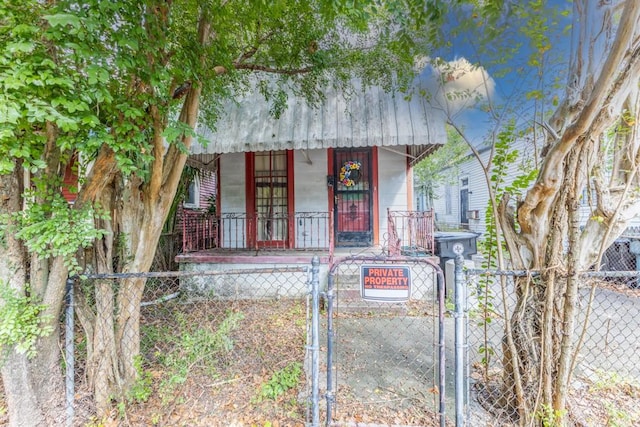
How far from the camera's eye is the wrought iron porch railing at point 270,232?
676cm

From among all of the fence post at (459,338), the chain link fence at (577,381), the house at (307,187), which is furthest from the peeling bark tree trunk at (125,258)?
the house at (307,187)

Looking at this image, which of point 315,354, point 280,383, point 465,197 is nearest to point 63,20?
point 315,354

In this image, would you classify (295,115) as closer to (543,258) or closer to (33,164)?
(33,164)

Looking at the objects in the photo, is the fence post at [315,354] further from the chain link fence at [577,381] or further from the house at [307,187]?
the house at [307,187]

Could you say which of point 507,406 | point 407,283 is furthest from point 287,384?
point 507,406

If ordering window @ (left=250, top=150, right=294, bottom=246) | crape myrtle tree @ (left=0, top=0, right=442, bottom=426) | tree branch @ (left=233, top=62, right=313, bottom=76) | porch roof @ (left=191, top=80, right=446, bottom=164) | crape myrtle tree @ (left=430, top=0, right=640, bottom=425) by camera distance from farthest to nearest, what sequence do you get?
window @ (left=250, top=150, right=294, bottom=246) < porch roof @ (left=191, top=80, right=446, bottom=164) < tree branch @ (left=233, top=62, right=313, bottom=76) < crape myrtle tree @ (left=430, top=0, right=640, bottom=425) < crape myrtle tree @ (left=0, top=0, right=442, bottom=426)

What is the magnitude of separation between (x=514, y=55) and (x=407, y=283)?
2.17m

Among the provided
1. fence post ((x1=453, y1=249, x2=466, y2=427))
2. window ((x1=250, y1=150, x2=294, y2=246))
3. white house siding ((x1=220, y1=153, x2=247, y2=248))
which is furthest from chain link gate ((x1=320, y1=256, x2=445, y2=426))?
white house siding ((x1=220, y1=153, x2=247, y2=248))

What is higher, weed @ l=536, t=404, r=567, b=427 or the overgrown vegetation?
the overgrown vegetation

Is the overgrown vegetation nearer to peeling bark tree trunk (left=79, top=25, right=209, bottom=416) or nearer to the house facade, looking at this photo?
peeling bark tree trunk (left=79, top=25, right=209, bottom=416)

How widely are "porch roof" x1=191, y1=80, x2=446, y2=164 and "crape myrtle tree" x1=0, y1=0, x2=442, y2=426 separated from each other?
7.32 ft

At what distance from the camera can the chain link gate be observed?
2145 millimetres

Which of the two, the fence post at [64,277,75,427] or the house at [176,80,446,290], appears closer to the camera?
the fence post at [64,277,75,427]

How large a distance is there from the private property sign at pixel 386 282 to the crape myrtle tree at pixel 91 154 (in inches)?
69.2
